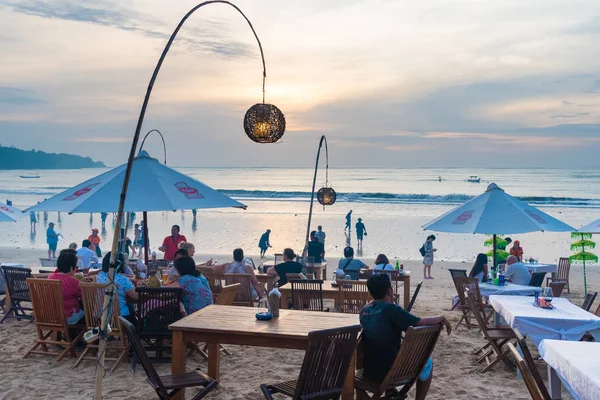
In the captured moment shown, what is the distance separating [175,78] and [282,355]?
9932mm

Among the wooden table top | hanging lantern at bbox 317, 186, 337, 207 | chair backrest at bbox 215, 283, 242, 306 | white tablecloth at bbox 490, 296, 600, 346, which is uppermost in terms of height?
hanging lantern at bbox 317, 186, 337, 207

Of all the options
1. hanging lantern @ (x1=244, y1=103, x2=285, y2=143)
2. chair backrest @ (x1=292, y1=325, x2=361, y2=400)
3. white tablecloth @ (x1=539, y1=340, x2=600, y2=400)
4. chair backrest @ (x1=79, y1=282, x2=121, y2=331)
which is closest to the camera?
white tablecloth @ (x1=539, y1=340, x2=600, y2=400)

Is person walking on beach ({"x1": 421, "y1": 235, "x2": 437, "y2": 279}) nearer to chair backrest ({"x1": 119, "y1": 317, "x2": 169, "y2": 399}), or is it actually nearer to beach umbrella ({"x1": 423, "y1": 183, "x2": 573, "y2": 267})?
beach umbrella ({"x1": 423, "y1": 183, "x2": 573, "y2": 267})

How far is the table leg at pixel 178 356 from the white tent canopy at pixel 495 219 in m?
5.22

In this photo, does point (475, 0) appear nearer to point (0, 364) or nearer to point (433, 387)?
point (433, 387)

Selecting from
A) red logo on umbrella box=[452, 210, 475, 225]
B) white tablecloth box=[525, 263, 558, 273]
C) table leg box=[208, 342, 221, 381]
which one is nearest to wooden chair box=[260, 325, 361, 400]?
table leg box=[208, 342, 221, 381]

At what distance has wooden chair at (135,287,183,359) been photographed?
257 inches

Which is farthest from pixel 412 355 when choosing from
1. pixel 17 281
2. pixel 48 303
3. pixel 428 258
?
pixel 428 258

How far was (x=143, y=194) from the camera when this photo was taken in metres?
7.25

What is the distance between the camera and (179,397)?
A: 538cm

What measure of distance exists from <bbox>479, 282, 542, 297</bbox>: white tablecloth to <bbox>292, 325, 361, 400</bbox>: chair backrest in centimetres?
535

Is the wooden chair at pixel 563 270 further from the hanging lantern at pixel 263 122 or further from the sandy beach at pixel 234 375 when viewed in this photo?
the hanging lantern at pixel 263 122

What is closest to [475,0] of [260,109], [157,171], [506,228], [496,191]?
[496,191]

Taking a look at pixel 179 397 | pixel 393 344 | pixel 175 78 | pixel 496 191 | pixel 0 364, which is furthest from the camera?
pixel 175 78
